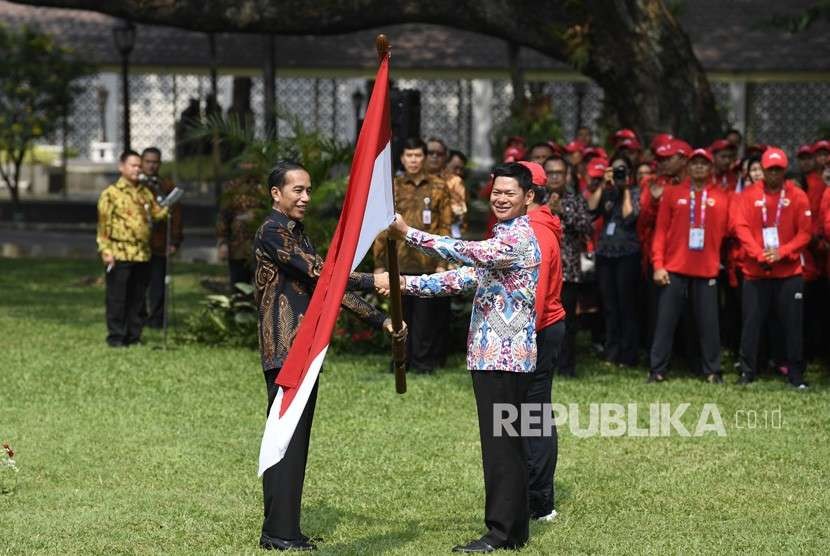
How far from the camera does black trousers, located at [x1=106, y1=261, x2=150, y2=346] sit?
15508 millimetres

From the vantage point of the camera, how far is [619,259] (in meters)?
14.5

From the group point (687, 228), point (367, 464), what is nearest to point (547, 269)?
point (367, 464)

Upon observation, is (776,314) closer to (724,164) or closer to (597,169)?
(724,164)

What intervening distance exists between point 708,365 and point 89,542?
6714 millimetres

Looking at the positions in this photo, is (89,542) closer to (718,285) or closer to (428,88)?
(718,285)

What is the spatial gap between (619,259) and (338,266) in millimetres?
7139

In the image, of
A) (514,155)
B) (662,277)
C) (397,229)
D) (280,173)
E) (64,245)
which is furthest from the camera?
(64,245)

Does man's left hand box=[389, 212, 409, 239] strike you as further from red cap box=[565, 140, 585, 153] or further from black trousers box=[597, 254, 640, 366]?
red cap box=[565, 140, 585, 153]

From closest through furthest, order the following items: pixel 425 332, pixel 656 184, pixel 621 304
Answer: pixel 425 332, pixel 656 184, pixel 621 304

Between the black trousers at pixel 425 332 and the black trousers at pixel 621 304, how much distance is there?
1.52 m

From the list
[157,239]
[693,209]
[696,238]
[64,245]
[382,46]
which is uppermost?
[382,46]

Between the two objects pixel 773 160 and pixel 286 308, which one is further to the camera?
pixel 773 160

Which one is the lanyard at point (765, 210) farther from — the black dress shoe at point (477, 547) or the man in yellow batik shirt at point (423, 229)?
the black dress shoe at point (477, 547)

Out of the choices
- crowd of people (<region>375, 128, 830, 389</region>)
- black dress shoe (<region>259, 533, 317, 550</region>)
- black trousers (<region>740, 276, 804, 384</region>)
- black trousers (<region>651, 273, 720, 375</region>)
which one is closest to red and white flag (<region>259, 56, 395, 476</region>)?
black dress shoe (<region>259, 533, 317, 550</region>)
